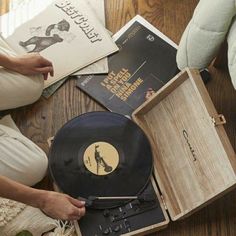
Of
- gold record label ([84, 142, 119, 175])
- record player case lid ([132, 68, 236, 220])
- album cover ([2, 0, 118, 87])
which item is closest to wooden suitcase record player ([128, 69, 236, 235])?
record player case lid ([132, 68, 236, 220])

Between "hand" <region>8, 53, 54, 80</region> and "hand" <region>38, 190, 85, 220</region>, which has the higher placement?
"hand" <region>8, 53, 54, 80</region>

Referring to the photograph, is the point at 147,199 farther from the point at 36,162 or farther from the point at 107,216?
the point at 36,162

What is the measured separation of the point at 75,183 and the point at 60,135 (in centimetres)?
13

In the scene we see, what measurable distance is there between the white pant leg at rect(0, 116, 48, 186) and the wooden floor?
8 cm

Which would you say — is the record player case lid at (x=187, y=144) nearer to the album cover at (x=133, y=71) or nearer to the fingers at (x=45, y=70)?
the album cover at (x=133, y=71)

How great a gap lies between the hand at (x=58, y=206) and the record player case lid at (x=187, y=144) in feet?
0.76

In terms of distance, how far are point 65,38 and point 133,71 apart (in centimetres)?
23

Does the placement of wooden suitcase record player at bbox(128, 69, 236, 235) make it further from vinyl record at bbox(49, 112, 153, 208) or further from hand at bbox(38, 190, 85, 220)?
hand at bbox(38, 190, 85, 220)

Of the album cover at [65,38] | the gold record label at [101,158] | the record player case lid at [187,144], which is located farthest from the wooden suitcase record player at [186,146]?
the album cover at [65,38]

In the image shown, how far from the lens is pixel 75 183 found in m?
1.09

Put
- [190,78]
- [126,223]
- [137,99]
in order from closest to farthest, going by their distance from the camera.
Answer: [190,78] → [126,223] → [137,99]

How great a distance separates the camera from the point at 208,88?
1308mm

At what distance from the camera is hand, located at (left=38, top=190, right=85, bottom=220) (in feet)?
3.36

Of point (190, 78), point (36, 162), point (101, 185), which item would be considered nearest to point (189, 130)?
point (190, 78)
